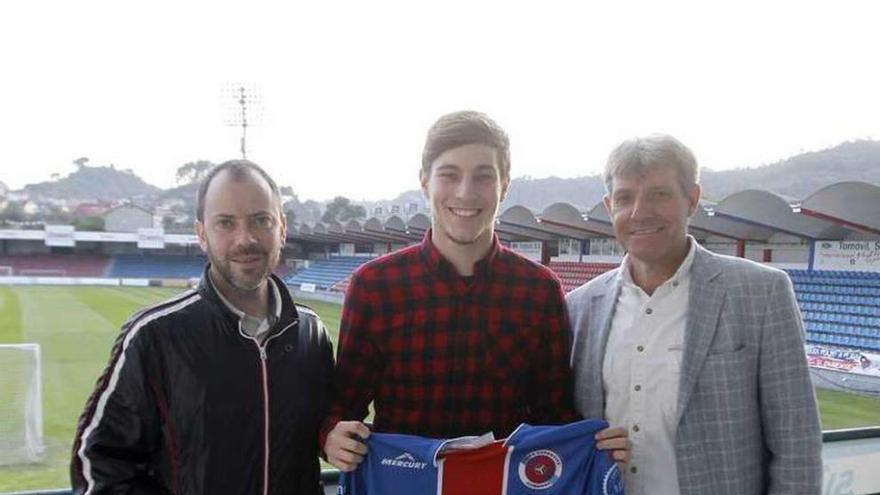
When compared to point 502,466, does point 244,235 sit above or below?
above

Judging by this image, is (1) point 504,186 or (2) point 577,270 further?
(2) point 577,270

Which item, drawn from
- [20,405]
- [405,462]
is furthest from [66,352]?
[405,462]

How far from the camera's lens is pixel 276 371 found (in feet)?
4.78

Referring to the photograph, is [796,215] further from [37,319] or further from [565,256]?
[37,319]

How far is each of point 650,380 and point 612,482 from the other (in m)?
0.24

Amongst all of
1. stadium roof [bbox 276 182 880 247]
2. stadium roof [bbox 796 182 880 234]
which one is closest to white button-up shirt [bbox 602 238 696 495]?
stadium roof [bbox 276 182 880 247]

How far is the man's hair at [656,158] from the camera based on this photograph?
4.89 ft

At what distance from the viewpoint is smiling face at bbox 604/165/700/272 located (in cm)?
150

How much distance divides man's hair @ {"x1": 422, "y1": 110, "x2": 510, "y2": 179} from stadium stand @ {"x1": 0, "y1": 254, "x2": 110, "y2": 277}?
32.7m

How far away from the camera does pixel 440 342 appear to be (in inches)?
59.3

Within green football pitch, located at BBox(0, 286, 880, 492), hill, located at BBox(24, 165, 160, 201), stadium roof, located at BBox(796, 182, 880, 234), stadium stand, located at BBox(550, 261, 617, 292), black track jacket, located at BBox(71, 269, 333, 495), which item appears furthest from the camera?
hill, located at BBox(24, 165, 160, 201)

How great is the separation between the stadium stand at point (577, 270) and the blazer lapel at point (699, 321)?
12654 mm

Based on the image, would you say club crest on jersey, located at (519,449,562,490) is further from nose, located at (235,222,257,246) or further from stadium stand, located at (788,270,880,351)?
stadium stand, located at (788,270,880,351)

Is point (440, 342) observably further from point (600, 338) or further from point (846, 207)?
point (846, 207)
